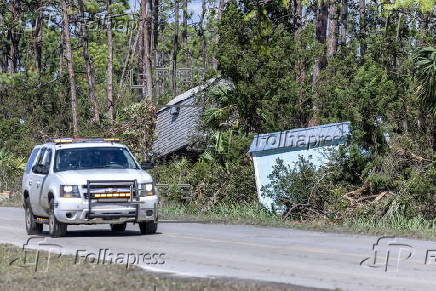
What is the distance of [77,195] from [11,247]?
7.38ft

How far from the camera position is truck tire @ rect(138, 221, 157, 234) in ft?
70.3

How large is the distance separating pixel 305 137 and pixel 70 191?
30.6ft

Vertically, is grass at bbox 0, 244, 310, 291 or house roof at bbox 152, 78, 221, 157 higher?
house roof at bbox 152, 78, 221, 157

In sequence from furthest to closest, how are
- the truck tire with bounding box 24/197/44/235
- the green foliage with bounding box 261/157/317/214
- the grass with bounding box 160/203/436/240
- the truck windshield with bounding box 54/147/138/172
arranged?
1. the green foliage with bounding box 261/157/317/214
2. the truck tire with bounding box 24/197/44/235
3. the grass with bounding box 160/203/436/240
4. the truck windshield with bounding box 54/147/138/172

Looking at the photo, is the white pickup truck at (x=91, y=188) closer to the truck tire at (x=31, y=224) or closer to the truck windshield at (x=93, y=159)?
the truck windshield at (x=93, y=159)

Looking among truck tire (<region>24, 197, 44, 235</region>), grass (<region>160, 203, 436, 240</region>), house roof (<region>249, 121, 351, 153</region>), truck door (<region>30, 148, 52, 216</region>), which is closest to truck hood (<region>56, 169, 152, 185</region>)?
truck door (<region>30, 148, 52, 216</region>)

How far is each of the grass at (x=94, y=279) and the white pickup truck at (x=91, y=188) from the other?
4.52 m

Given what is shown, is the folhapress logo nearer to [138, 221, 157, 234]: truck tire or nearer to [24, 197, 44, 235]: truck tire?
[138, 221, 157, 234]: truck tire

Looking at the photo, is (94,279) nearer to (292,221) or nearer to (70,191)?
(70,191)

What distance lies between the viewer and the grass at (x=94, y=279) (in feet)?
40.3

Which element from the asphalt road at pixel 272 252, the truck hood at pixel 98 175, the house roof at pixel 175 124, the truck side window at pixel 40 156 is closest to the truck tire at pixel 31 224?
the asphalt road at pixel 272 252

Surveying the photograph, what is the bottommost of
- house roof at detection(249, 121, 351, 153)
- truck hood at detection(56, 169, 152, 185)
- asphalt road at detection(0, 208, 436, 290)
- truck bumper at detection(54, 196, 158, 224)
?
asphalt road at detection(0, 208, 436, 290)

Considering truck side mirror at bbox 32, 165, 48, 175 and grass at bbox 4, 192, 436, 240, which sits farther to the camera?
grass at bbox 4, 192, 436, 240

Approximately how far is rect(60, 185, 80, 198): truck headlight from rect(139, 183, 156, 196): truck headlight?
4.09 ft
